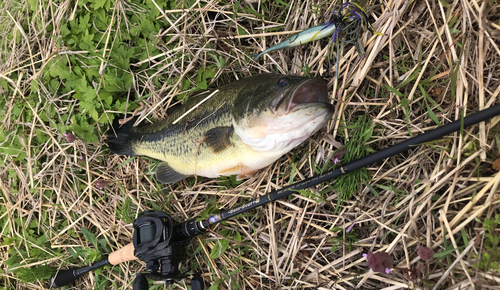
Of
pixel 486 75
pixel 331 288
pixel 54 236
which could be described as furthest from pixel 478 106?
pixel 54 236

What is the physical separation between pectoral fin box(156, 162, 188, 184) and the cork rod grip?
2.29 feet

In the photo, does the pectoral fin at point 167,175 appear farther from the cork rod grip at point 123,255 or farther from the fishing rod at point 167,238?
the cork rod grip at point 123,255

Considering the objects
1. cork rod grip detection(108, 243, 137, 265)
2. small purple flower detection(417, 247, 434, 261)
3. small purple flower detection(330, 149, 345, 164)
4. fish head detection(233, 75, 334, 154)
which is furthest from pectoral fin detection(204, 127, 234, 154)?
small purple flower detection(417, 247, 434, 261)

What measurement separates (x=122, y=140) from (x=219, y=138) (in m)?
1.25

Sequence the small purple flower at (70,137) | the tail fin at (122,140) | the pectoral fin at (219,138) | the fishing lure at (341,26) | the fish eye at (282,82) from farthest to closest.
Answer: the small purple flower at (70,137), the tail fin at (122,140), the pectoral fin at (219,138), the fishing lure at (341,26), the fish eye at (282,82)

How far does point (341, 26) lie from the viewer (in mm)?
2283

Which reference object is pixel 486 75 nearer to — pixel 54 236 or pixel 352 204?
pixel 352 204

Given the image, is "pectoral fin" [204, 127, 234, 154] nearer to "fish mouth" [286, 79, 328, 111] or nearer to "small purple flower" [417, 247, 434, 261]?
"fish mouth" [286, 79, 328, 111]

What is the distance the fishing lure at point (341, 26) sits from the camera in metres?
2.22

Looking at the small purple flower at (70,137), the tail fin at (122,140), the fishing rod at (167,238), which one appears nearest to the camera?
the fishing rod at (167,238)

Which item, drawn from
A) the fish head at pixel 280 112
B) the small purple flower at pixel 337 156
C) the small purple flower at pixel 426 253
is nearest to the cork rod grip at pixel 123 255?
the fish head at pixel 280 112

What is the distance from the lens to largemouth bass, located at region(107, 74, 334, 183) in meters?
2.00

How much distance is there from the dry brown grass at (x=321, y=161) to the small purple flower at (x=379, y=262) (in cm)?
10

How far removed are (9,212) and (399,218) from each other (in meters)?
4.37
